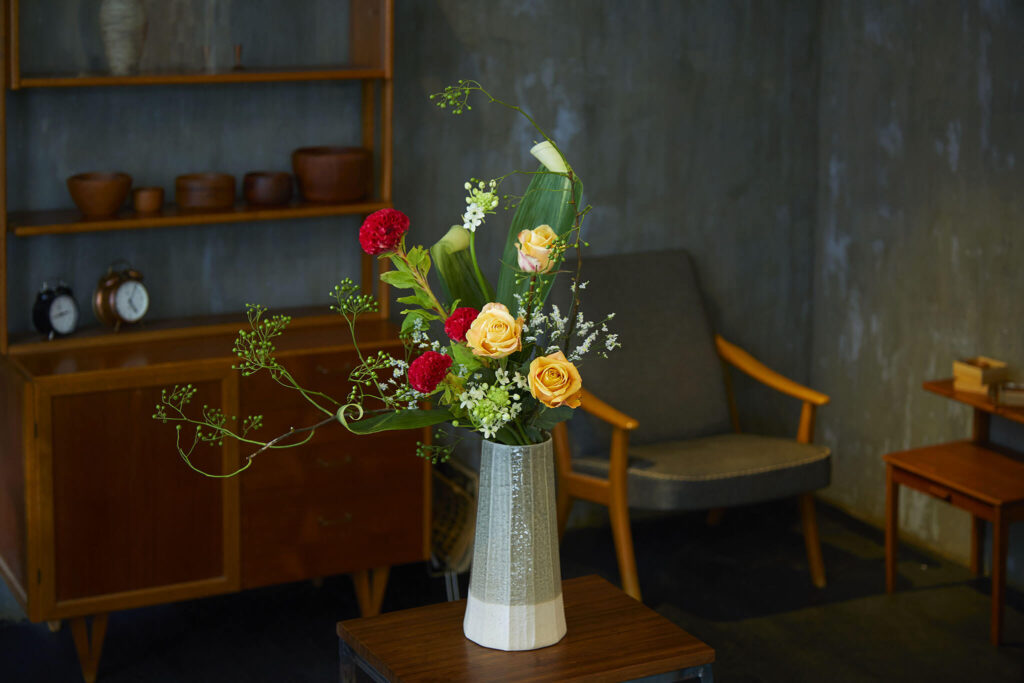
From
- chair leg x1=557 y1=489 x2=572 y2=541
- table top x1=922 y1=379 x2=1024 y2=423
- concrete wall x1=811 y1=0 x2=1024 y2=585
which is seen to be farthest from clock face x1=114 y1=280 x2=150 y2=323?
concrete wall x1=811 y1=0 x2=1024 y2=585

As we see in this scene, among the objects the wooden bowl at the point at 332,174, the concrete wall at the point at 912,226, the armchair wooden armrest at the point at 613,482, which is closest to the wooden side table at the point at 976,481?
the concrete wall at the point at 912,226

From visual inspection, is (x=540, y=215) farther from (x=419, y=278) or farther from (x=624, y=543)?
(x=624, y=543)

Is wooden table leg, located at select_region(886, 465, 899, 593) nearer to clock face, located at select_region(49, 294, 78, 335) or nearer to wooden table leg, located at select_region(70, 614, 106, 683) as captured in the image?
wooden table leg, located at select_region(70, 614, 106, 683)

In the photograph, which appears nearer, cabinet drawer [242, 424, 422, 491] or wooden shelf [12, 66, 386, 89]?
wooden shelf [12, 66, 386, 89]

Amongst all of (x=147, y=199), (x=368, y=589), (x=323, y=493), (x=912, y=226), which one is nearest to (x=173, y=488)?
(x=323, y=493)

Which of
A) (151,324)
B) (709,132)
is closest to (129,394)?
(151,324)

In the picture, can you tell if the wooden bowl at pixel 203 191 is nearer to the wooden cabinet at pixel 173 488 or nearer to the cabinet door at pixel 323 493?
the wooden cabinet at pixel 173 488

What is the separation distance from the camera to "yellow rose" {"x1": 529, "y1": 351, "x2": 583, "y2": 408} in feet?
6.23

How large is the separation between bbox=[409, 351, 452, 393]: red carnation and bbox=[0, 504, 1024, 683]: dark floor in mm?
1666

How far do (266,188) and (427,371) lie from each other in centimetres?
185

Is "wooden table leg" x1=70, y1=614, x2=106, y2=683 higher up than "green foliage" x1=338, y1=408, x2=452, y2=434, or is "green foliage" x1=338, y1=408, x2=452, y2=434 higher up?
"green foliage" x1=338, y1=408, x2=452, y2=434

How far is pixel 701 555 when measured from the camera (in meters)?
4.20

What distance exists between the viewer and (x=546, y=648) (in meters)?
2.12

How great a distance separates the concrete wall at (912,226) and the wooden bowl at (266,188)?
2.07 metres
